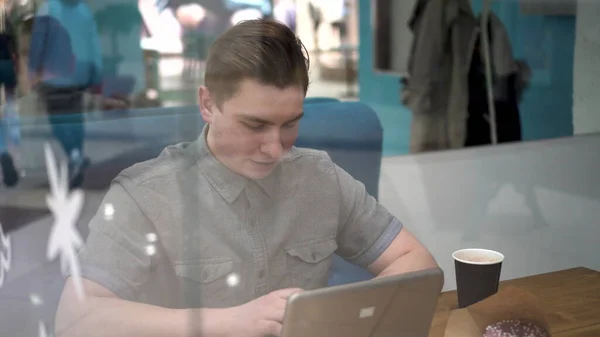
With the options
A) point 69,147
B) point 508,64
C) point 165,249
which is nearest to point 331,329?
point 165,249

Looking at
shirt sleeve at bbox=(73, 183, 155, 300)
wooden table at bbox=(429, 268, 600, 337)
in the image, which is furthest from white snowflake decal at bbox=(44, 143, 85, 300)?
wooden table at bbox=(429, 268, 600, 337)

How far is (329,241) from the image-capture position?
1.30 metres

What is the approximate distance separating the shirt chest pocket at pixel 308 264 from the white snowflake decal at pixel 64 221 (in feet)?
1.23

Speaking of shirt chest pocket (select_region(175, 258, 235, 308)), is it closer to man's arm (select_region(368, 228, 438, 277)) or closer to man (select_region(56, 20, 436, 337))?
man (select_region(56, 20, 436, 337))

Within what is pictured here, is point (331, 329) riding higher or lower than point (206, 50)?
lower

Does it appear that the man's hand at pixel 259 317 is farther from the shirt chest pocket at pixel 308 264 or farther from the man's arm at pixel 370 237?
the man's arm at pixel 370 237

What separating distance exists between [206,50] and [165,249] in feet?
1.08

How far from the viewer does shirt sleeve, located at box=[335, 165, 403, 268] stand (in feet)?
4.33

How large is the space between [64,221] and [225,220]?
10.4 inches

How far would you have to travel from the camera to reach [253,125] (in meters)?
1.18

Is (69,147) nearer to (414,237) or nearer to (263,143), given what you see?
(263,143)

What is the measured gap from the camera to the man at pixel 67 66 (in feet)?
3.37

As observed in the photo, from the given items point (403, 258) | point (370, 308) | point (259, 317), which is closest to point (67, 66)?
point (259, 317)

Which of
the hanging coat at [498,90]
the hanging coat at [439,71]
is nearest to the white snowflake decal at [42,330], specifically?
the hanging coat at [439,71]
